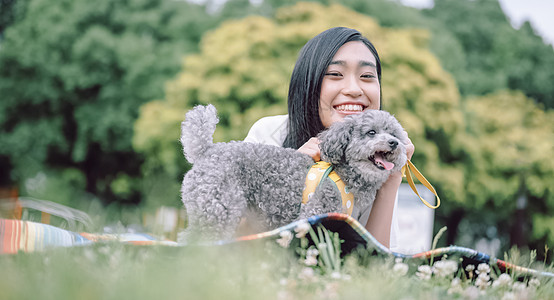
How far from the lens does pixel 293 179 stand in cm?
244

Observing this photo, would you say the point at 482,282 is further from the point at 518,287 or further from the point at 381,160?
the point at 381,160

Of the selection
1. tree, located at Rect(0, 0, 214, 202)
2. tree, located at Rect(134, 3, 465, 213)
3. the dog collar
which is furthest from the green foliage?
the dog collar

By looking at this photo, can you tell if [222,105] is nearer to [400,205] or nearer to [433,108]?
[400,205]

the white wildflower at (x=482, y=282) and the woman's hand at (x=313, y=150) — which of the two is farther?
the woman's hand at (x=313, y=150)

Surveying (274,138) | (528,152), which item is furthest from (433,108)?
(274,138)

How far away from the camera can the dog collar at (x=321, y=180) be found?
2471 millimetres

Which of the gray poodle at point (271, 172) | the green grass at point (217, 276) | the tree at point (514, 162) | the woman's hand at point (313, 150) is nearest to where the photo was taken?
the green grass at point (217, 276)

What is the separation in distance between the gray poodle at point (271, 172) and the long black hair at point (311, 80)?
37 cm

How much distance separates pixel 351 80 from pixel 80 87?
16324mm

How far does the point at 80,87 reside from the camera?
56.6 ft

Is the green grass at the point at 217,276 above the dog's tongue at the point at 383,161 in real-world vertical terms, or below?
below

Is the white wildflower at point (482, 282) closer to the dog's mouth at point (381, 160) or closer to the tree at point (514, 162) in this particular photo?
the dog's mouth at point (381, 160)

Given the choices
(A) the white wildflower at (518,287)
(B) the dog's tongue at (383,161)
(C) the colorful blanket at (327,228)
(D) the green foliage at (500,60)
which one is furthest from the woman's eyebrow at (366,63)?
(D) the green foliage at (500,60)

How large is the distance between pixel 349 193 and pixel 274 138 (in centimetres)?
103
